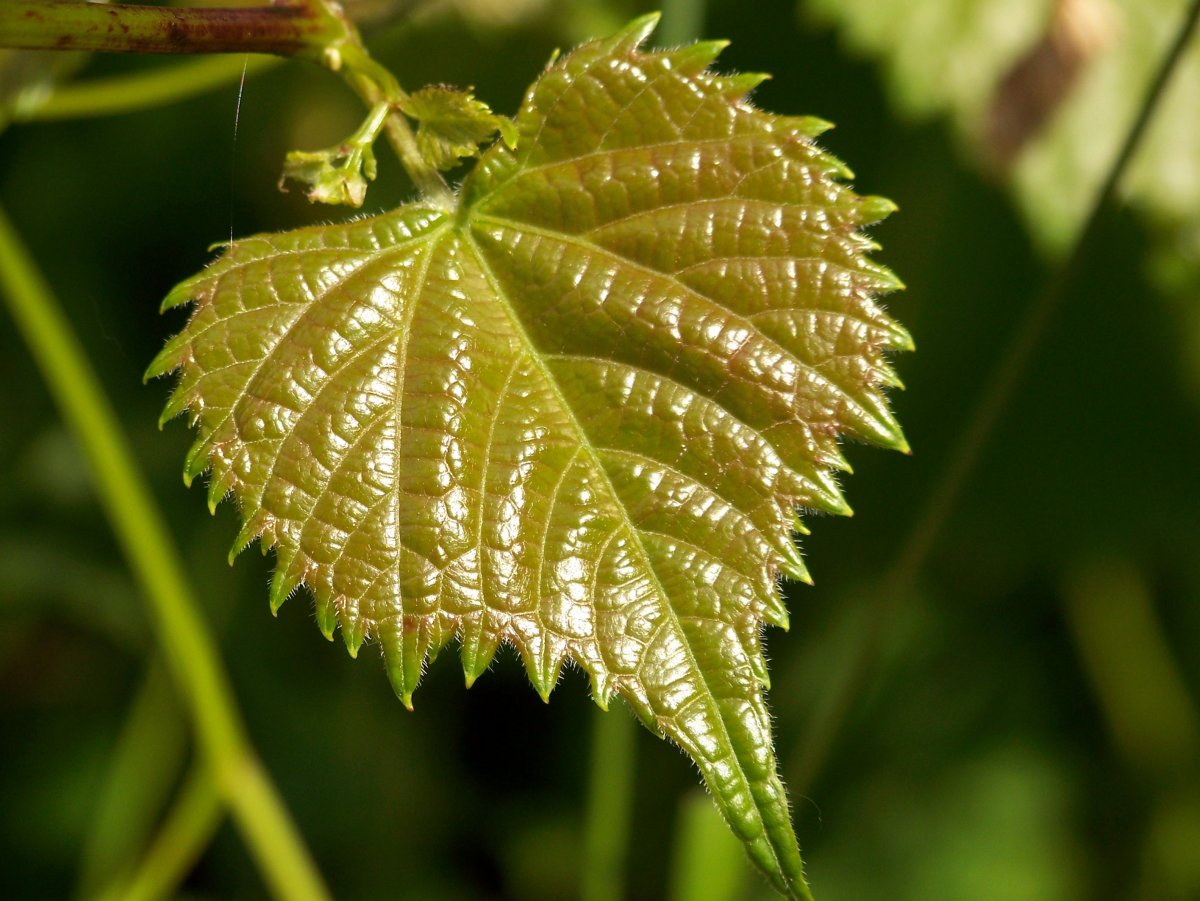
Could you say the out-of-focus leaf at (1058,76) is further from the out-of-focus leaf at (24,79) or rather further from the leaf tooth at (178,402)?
the leaf tooth at (178,402)

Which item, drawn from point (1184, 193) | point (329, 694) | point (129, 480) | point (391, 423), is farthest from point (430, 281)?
point (329, 694)

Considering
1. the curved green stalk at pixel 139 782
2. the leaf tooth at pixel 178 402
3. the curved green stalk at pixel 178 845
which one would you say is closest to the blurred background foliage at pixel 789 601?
the curved green stalk at pixel 139 782

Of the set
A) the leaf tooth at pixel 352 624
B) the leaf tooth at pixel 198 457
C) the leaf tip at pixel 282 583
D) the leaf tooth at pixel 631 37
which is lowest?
the leaf tooth at pixel 352 624

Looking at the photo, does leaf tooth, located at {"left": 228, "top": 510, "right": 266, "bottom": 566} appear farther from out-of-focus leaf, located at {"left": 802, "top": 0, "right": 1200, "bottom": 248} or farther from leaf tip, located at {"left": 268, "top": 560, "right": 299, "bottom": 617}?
out-of-focus leaf, located at {"left": 802, "top": 0, "right": 1200, "bottom": 248}

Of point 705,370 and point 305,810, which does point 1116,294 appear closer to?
point 705,370

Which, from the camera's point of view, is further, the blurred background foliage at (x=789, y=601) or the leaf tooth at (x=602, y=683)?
the blurred background foliage at (x=789, y=601)
